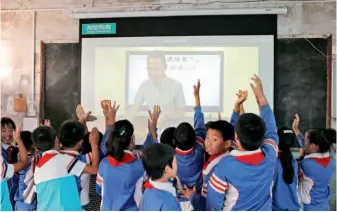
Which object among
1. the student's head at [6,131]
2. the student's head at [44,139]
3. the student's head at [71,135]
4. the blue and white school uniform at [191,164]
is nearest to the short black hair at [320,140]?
the blue and white school uniform at [191,164]

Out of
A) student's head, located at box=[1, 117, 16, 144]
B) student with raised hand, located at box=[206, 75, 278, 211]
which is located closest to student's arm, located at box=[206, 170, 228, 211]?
student with raised hand, located at box=[206, 75, 278, 211]

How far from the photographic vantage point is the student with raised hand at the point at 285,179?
2.13m

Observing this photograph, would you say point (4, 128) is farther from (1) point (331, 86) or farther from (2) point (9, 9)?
(1) point (331, 86)

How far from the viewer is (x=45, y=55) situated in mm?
4219

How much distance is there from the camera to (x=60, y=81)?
4.18m

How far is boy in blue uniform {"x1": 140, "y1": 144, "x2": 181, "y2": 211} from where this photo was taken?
5.13 ft

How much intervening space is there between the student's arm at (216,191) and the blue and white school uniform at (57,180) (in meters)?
0.76

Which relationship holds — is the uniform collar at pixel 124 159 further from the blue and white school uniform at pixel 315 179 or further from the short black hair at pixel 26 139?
the blue and white school uniform at pixel 315 179

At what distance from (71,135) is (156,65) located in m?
1.99

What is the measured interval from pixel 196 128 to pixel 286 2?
7.03ft

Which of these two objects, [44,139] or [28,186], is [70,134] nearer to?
[44,139]

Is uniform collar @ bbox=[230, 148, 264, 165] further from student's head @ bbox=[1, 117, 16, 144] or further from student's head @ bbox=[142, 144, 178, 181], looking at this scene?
student's head @ bbox=[1, 117, 16, 144]

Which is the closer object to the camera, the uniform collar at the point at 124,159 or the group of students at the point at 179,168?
the group of students at the point at 179,168

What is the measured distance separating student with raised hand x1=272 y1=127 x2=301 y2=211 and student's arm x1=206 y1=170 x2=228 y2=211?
54cm
